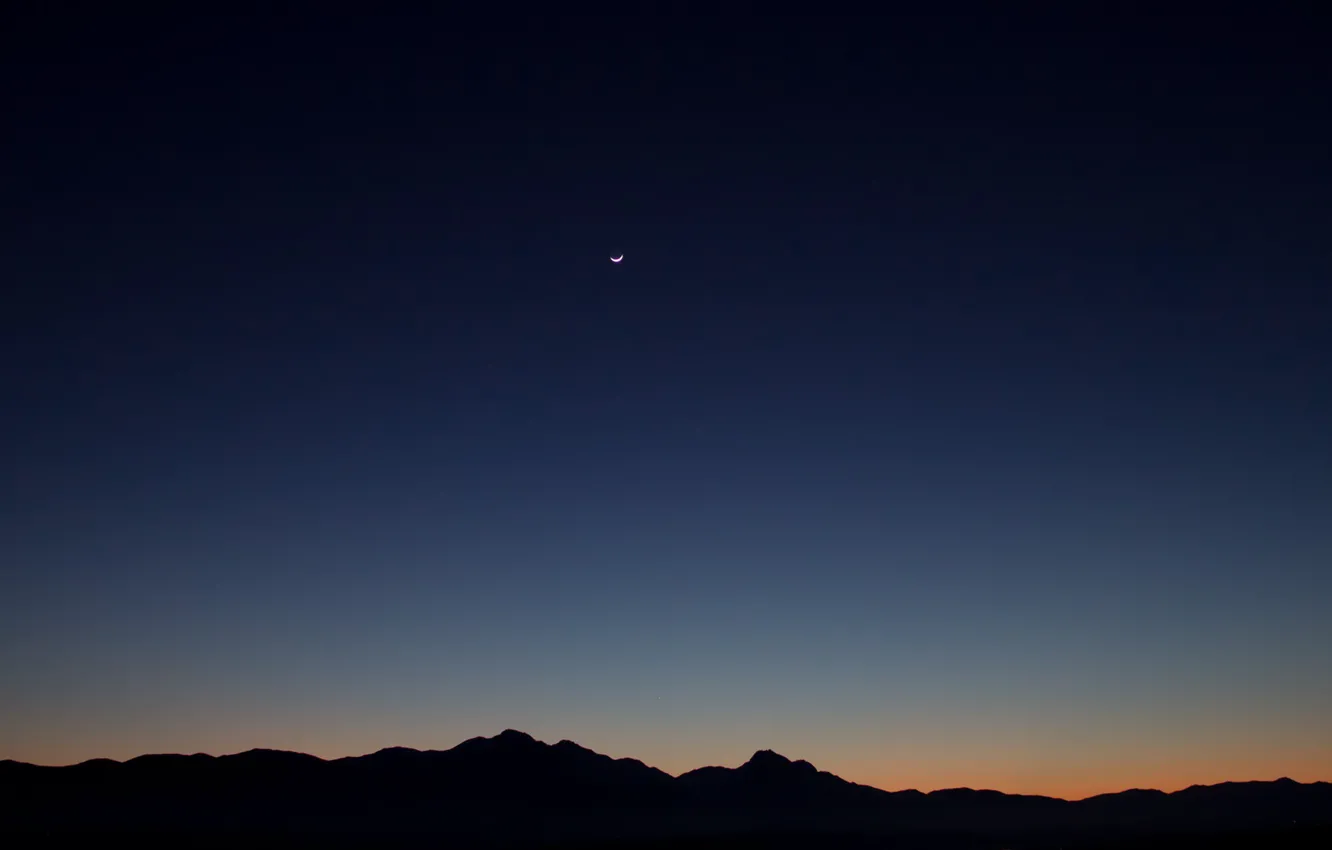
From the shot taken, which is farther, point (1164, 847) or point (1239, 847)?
point (1164, 847)

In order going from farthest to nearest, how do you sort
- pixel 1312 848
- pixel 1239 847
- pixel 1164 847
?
pixel 1164 847 < pixel 1239 847 < pixel 1312 848

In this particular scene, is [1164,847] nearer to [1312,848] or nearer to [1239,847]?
[1239,847]

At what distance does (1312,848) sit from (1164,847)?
55.1m

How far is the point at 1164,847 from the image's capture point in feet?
625

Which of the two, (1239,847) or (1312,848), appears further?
(1239,847)

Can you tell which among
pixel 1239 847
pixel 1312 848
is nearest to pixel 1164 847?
pixel 1239 847

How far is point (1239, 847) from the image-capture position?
15775cm

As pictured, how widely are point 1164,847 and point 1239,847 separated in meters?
35.8

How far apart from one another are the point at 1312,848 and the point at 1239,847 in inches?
764

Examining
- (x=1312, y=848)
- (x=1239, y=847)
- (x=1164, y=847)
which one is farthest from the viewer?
(x=1164, y=847)

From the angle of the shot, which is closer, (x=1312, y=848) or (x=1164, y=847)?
(x=1312, y=848)
